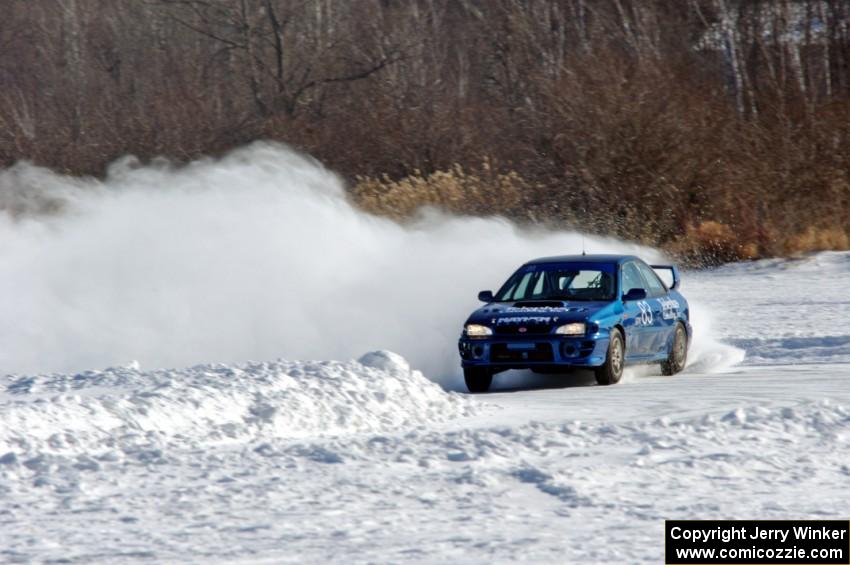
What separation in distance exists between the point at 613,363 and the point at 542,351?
0.82 m

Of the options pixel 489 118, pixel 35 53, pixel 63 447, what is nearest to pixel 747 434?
pixel 63 447

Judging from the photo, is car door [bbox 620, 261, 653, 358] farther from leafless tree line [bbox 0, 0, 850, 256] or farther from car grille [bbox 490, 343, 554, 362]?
leafless tree line [bbox 0, 0, 850, 256]

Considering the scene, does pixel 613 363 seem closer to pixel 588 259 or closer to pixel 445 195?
pixel 588 259

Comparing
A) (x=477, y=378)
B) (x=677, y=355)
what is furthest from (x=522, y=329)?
(x=677, y=355)

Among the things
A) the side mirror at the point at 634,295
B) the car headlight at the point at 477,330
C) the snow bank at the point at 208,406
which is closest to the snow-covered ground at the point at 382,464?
the snow bank at the point at 208,406

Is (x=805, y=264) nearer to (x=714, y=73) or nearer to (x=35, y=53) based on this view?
(x=714, y=73)

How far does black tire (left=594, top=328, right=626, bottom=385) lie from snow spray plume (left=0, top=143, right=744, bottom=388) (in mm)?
2064

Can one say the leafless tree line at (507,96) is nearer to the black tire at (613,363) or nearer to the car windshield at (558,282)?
the car windshield at (558,282)

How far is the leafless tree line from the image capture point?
29.0m

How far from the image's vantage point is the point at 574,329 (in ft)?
45.6

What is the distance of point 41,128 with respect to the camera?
42500 mm

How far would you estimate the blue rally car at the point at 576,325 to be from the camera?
13.9 m

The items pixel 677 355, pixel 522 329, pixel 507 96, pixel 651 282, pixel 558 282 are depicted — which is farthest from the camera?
pixel 507 96

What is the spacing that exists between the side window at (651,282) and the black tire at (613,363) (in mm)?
1360
